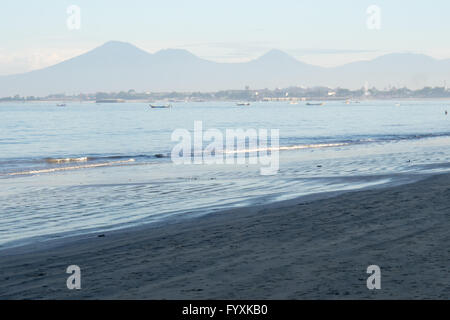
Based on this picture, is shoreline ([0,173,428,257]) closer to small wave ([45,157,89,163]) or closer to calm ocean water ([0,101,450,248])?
calm ocean water ([0,101,450,248])

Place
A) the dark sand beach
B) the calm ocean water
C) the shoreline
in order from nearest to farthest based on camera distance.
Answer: the dark sand beach → the shoreline → the calm ocean water

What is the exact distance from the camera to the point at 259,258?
943 centimetres

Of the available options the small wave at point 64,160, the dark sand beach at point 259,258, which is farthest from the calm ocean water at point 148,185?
the dark sand beach at point 259,258

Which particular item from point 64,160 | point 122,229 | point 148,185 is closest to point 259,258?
point 122,229

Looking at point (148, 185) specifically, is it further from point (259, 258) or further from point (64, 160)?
point (64, 160)

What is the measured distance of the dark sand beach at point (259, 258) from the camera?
769 cm

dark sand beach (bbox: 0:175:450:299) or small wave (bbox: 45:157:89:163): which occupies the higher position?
dark sand beach (bbox: 0:175:450:299)

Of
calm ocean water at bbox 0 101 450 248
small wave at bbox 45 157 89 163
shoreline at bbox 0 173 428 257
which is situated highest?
shoreline at bbox 0 173 428 257

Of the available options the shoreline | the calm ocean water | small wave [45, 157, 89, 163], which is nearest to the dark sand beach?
the shoreline

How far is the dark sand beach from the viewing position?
769 centimetres

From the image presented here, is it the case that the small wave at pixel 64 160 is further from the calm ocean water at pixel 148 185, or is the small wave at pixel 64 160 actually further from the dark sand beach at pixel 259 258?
the dark sand beach at pixel 259 258

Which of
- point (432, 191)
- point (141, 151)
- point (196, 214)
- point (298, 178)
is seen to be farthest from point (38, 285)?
point (141, 151)

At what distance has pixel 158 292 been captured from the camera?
302 inches

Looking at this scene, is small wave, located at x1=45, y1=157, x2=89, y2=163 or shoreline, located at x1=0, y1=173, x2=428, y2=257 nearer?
shoreline, located at x1=0, y1=173, x2=428, y2=257
